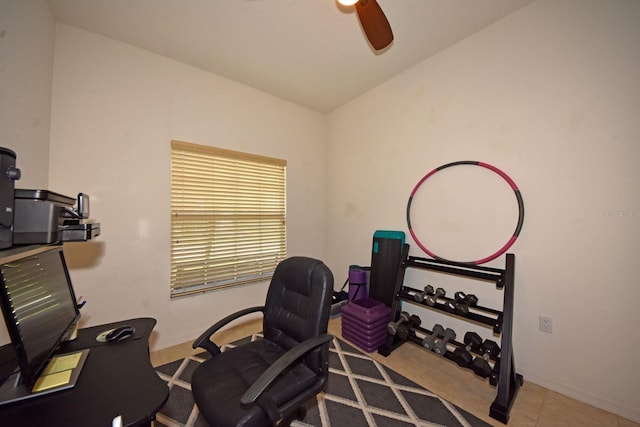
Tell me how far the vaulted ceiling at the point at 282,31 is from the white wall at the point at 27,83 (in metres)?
0.39

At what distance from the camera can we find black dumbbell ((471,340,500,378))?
1.64m

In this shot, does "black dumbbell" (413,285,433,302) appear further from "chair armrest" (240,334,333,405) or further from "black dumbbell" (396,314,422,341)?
"chair armrest" (240,334,333,405)

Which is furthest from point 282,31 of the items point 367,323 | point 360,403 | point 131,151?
point 360,403

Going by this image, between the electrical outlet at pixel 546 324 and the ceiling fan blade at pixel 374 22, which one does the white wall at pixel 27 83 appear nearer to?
the ceiling fan blade at pixel 374 22

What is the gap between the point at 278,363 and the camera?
109 cm

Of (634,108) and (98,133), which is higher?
(98,133)

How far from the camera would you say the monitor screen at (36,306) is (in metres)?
0.78

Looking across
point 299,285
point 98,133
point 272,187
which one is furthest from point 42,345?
point 272,187

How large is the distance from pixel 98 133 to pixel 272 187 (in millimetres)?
1680

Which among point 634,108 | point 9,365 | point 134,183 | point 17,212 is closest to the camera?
point 17,212

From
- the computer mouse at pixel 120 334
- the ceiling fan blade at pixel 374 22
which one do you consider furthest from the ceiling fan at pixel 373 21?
the computer mouse at pixel 120 334

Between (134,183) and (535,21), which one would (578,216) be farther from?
A: (134,183)

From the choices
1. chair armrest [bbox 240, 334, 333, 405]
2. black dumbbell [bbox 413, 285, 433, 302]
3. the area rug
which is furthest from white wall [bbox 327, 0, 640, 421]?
chair armrest [bbox 240, 334, 333, 405]

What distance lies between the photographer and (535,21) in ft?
5.94
